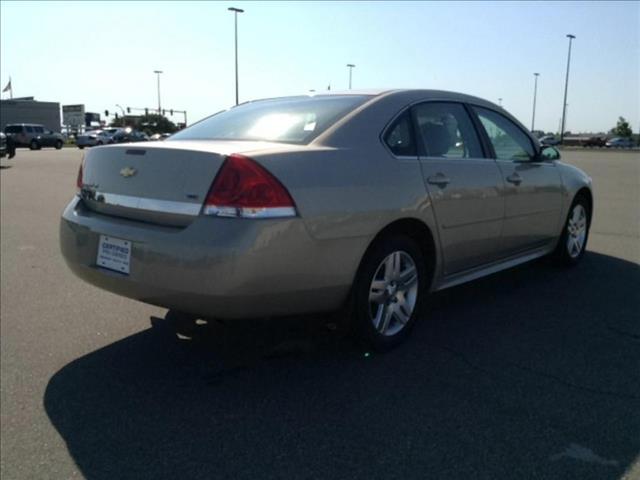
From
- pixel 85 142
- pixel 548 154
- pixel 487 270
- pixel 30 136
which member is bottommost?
pixel 85 142

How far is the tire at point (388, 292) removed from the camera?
3.38 meters

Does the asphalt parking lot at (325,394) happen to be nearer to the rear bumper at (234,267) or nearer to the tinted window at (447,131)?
the rear bumper at (234,267)

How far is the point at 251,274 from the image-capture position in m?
2.87

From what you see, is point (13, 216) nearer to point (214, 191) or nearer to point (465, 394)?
point (214, 191)

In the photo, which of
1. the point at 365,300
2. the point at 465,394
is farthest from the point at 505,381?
the point at 365,300

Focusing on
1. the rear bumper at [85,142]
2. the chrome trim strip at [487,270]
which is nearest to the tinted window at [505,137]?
the chrome trim strip at [487,270]

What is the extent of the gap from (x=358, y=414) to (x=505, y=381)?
87 centimetres

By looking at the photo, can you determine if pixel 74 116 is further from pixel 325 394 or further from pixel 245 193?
pixel 325 394

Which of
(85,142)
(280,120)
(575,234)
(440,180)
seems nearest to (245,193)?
(280,120)

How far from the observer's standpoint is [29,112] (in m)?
78.7

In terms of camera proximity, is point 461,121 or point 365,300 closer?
point 365,300

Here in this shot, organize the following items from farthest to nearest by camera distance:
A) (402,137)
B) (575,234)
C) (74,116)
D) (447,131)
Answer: (74,116) < (575,234) < (447,131) < (402,137)

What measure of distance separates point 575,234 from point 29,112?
8516 centimetres

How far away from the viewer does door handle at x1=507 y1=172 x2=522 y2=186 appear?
14.7ft
